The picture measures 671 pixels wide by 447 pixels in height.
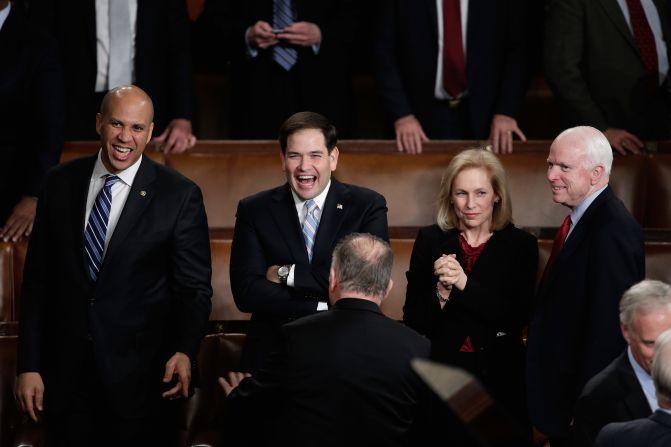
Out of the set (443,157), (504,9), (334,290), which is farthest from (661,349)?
(504,9)

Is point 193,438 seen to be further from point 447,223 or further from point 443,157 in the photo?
point 443,157

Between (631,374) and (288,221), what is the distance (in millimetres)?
1099

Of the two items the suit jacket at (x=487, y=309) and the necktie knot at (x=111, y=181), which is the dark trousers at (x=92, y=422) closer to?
the necktie knot at (x=111, y=181)

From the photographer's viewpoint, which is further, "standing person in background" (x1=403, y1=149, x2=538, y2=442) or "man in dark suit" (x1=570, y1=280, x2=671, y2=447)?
"standing person in background" (x1=403, y1=149, x2=538, y2=442)

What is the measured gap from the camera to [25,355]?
302cm

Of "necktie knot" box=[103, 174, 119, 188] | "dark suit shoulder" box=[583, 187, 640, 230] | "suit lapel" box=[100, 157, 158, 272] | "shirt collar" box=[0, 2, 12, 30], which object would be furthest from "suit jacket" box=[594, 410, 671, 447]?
"shirt collar" box=[0, 2, 12, 30]

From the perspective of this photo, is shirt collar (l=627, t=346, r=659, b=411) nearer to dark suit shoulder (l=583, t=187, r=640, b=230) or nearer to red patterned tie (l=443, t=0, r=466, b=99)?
dark suit shoulder (l=583, t=187, r=640, b=230)

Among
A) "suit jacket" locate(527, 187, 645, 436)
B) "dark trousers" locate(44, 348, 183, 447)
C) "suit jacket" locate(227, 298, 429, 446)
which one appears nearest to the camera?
"suit jacket" locate(227, 298, 429, 446)

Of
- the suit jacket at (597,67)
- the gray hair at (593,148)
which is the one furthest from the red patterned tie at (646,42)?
the gray hair at (593,148)

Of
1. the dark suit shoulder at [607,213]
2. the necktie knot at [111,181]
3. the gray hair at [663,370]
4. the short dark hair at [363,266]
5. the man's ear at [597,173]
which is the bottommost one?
the gray hair at [663,370]

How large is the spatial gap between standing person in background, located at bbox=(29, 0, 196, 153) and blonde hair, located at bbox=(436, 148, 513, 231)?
141 cm

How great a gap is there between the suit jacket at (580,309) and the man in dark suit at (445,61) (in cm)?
142

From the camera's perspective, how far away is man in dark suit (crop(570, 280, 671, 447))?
2.51 meters

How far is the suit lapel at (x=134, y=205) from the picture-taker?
9.87ft
